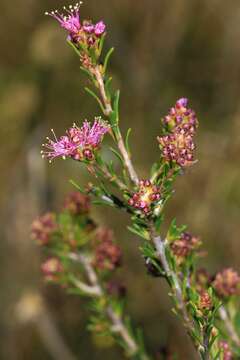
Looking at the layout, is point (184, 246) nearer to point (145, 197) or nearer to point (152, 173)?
point (152, 173)

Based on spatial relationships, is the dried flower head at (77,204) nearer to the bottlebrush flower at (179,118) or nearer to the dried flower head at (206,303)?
the bottlebrush flower at (179,118)

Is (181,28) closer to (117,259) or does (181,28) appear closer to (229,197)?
(229,197)

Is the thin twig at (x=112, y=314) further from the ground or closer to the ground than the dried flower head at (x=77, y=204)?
closer to the ground

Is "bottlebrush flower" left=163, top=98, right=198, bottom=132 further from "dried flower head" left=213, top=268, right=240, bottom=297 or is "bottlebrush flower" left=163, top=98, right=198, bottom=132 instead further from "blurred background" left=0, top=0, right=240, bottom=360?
"blurred background" left=0, top=0, right=240, bottom=360

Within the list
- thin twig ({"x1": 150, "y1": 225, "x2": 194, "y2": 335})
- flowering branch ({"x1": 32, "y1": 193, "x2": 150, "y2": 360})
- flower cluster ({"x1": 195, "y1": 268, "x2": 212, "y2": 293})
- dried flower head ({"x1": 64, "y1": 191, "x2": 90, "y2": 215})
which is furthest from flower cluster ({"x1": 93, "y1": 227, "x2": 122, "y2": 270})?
thin twig ({"x1": 150, "y1": 225, "x2": 194, "y2": 335})

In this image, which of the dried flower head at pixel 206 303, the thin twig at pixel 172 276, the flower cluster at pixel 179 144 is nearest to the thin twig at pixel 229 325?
the thin twig at pixel 172 276
